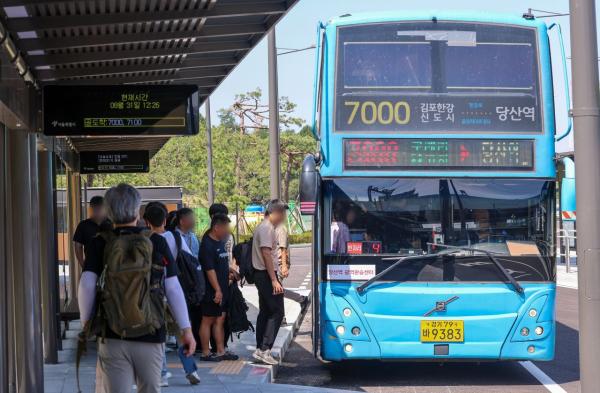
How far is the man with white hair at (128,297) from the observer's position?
5.57 m

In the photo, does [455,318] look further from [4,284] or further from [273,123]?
[273,123]

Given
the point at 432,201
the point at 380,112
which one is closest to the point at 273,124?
the point at 380,112

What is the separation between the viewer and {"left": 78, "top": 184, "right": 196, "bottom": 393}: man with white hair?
5.57m

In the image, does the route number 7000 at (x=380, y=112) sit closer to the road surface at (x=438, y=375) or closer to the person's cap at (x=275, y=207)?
the person's cap at (x=275, y=207)

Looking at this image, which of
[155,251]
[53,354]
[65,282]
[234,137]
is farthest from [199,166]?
[155,251]

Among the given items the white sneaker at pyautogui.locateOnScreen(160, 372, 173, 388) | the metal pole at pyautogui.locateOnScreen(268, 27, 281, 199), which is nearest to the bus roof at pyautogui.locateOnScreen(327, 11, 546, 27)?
the white sneaker at pyautogui.locateOnScreen(160, 372, 173, 388)

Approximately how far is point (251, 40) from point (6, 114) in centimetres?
296

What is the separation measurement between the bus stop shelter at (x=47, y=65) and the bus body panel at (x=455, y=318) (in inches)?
118

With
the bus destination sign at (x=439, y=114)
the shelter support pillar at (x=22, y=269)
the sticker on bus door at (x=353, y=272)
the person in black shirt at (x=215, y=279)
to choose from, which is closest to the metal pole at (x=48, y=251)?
the person in black shirt at (x=215, y=279)

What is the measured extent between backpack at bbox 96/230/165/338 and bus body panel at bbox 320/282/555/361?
5146mm

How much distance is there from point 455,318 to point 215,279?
8.45 feet

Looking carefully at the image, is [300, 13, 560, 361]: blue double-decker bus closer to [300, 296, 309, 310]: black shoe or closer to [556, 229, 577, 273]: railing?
[300, 296, 309, 310]: black shoe

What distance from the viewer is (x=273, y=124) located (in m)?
18.5

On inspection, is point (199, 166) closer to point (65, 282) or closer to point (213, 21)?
point (65, 282)
